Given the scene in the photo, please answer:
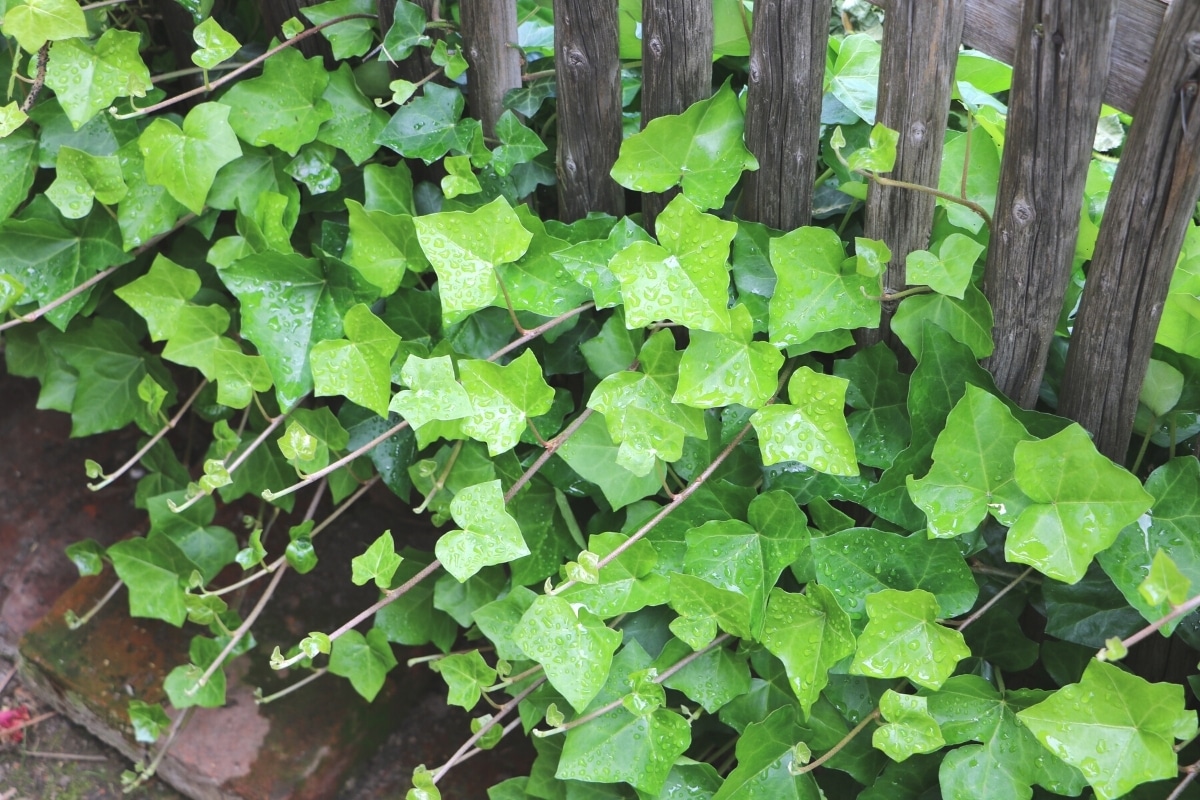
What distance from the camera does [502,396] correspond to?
4.11 feet

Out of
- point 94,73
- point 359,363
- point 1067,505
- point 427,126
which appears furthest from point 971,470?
point 94,73

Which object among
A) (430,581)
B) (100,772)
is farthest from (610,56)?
(100,772)

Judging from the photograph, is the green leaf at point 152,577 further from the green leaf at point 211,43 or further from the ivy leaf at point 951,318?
the ivy leaf at point 951,318

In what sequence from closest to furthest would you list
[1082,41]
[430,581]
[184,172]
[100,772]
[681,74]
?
1. [1082,41]
2. [681,74]
3. [184,172]
4. [430,581]
5. [100,772]

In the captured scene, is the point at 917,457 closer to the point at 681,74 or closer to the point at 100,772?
the point at 681,74

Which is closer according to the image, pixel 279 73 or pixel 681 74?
pixel 681 74

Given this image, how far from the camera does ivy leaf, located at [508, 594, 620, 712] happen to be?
120cm

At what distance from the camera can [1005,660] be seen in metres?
1.33

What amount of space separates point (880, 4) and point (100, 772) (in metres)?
2.13

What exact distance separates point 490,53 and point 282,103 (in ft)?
1.17

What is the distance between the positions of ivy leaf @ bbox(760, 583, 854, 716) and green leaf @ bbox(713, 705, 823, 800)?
7 cm

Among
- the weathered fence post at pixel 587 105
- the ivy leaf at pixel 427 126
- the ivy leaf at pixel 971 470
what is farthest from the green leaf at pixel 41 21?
the ivy leaf at pixel 971 470

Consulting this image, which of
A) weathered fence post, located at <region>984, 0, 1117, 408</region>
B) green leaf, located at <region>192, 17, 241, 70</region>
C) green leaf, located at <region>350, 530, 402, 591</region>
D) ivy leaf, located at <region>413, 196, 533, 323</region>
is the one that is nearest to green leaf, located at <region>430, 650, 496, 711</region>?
green leaf, located at <region>350, 530, 402, 591</region>

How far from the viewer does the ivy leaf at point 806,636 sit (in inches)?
47.1
